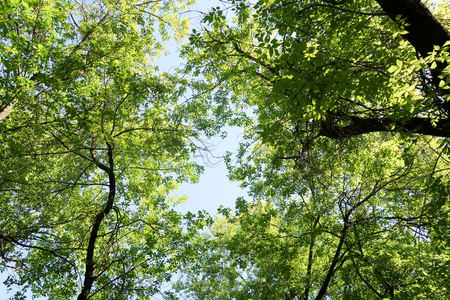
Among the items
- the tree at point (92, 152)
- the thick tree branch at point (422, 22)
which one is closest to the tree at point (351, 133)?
the thick tree branch at point (422, 22)

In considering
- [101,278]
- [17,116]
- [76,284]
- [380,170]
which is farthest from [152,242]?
[380,170]

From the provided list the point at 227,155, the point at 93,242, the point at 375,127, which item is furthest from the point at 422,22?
the point at 93,242

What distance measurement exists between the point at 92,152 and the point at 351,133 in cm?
632

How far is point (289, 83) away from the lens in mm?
3129

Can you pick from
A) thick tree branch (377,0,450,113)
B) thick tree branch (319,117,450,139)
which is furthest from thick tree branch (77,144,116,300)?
thick tree branch (377,0,450,113)

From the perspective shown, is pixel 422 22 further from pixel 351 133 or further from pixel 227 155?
pixel 227 155

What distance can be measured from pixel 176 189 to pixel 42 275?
5897 millimetres

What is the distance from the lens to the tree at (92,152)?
596 centimetres

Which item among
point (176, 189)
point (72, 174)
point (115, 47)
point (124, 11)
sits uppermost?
point (124, 11)

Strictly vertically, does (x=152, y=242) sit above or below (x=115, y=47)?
below

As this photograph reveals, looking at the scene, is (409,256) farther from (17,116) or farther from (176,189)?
(17,116)

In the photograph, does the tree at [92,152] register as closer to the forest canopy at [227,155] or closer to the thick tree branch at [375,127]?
the forest canopy at [227,155]

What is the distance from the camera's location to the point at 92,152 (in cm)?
700

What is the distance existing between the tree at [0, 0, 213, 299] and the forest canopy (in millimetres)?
77
